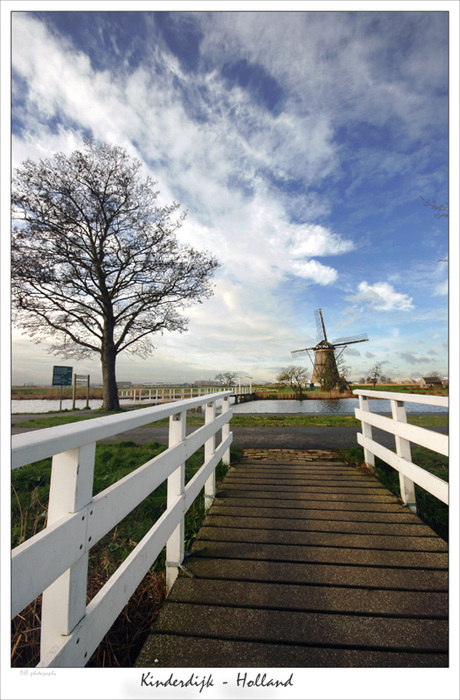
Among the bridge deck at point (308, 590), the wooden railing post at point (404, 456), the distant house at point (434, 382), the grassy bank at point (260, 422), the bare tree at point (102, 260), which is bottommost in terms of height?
the grassy bank at point (260, 422)

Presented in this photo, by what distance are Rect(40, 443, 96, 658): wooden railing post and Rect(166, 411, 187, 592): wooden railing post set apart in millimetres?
981

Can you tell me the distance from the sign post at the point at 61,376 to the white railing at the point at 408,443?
14.2 metres

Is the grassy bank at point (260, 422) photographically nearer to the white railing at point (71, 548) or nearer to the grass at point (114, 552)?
the grass at point (114, 552)

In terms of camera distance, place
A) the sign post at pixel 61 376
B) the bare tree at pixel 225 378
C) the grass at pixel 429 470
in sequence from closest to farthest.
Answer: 1. the grass at pixel 429 470
2. the sign post at pixel 61 376
3. the bare tree at pixel 225 378

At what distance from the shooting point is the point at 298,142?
133 inches

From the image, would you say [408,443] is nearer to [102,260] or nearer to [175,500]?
[175,500]

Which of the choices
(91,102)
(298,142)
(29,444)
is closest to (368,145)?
(298,142)

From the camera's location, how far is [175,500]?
1.97 meters

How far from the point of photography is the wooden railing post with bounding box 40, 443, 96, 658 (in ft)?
2.94

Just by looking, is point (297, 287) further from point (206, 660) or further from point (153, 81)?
point (206, 660)

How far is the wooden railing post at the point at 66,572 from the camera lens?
0.90 metres

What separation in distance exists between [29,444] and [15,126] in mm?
1565

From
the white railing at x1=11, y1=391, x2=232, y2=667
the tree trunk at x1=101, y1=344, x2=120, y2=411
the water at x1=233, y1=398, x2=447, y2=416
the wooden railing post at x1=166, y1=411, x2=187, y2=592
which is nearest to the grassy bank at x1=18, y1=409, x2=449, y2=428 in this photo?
the water at x1=233, y1=398, x2=447, y2=416

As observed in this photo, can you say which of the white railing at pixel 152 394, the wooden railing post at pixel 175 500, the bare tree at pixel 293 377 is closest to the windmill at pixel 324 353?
the bare tree at pixel 293 377
